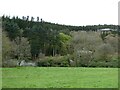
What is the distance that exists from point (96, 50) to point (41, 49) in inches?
408

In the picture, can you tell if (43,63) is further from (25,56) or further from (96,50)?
(96,50)

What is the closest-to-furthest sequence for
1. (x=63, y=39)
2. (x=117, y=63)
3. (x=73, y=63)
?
(x=117, y=63) < (x=73, y=63) < (x=63, y=39)

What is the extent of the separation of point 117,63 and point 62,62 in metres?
7.44

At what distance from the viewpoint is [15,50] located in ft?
130

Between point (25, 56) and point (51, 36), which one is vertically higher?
point (51, 36)

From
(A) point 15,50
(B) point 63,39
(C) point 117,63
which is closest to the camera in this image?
(C) point 117,63

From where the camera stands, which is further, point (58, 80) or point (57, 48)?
point (57, 48)

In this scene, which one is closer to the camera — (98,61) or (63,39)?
(98,61)

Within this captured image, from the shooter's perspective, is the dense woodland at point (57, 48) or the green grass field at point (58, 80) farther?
the dense woodland at point (57, 48)

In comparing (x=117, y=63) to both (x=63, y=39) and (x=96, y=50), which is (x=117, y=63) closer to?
(x=96, y=50)

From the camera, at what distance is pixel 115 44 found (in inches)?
1710

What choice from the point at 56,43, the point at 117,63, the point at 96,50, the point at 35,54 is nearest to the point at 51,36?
the point at 56,43

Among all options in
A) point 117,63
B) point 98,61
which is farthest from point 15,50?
point 117,63

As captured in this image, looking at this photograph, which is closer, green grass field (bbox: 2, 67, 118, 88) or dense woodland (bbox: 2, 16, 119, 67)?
green grass field (bbox: 2, 67, 118, 88)
